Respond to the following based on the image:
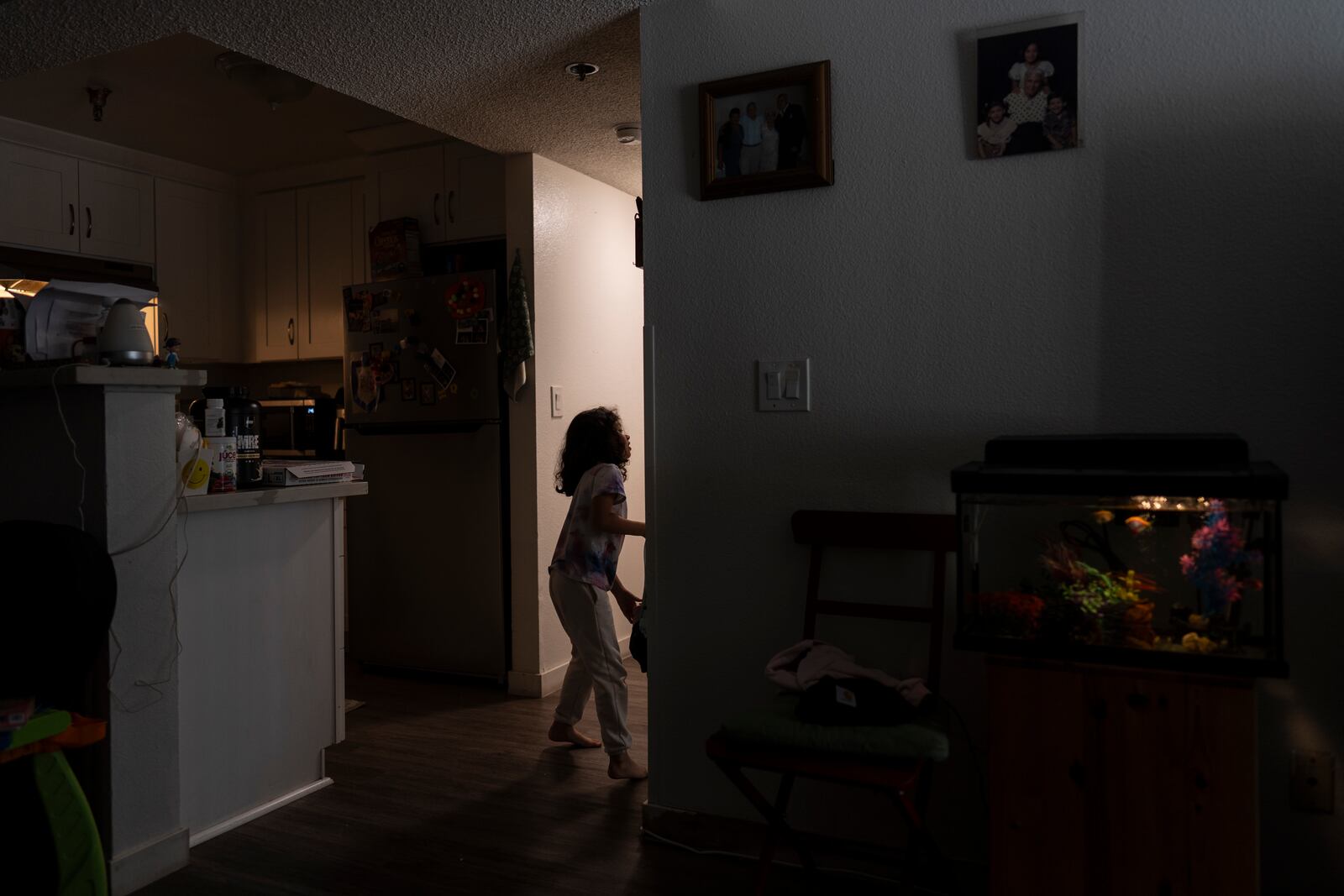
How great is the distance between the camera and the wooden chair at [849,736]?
1731 millimetres

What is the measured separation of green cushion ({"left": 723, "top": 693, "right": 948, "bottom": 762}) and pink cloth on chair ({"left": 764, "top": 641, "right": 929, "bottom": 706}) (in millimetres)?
72

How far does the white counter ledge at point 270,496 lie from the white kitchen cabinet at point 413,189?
1609 mm

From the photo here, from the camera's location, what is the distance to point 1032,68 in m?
1.99

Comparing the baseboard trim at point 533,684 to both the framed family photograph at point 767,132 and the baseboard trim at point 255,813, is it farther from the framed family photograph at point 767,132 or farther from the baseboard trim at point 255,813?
the framed family photograph at point 767,132

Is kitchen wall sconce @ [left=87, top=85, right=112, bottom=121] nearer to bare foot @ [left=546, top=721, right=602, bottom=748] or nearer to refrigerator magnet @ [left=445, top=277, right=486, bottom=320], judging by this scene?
refrigerator magnet @ [left=445, top=277, right=486, bottom=320]

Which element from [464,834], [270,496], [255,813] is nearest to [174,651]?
[270,496]

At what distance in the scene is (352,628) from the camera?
414 cm

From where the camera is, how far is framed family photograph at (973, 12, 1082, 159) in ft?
6.46

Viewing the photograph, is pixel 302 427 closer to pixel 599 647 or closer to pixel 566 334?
pixel 566 334

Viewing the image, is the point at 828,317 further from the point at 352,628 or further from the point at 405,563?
the point at 352,628

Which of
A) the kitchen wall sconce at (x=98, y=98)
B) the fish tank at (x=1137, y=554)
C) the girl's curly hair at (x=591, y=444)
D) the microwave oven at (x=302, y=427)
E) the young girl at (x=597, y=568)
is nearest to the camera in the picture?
the fish tank at (x=1137, y=554)

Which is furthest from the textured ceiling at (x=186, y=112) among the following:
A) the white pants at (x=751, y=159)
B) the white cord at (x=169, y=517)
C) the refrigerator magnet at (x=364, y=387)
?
the white pants at (x=751, y=159)

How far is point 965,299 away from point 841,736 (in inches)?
39.4

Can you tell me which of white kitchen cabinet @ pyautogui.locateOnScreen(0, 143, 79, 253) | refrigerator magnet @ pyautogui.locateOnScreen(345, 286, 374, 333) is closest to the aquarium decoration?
refrigerator magnet @ pyautogui.locateOnScreen(345, 286, 374, 333)
